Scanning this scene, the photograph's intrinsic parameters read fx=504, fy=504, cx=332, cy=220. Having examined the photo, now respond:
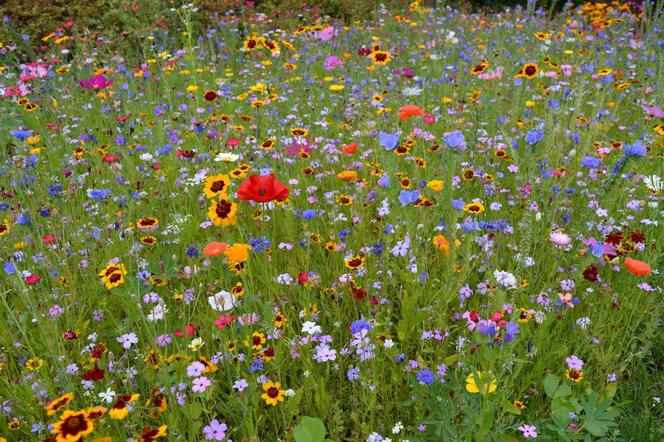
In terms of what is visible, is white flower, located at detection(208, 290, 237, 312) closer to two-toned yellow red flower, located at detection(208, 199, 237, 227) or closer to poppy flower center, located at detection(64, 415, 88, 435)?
two-toned yellow red flower, located at detection(208, 199, 237, 227)

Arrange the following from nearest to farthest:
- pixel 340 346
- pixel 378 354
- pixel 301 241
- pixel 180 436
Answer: pixel 180 436 < pixel 378 354 < pixel 340 346 < pixel 301 241

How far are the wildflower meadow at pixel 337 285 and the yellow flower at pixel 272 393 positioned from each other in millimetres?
11

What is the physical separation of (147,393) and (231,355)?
0.33 metres

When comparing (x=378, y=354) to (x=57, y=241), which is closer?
(x=378, y=354)

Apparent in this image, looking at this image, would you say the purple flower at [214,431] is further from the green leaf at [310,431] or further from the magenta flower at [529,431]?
the magenta flower at [529,431]

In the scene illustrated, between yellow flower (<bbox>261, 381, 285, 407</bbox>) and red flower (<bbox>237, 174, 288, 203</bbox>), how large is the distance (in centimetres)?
59

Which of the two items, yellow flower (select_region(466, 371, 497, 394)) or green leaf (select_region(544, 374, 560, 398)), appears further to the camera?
green leaf (select_region(544, 374, 560, 398))

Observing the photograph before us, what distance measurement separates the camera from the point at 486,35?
6301mm

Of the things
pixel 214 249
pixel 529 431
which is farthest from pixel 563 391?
pixel 214 249

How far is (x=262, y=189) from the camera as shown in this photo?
1699mm

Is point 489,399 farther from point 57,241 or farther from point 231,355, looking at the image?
point 57,241

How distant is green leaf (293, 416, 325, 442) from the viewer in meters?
1.41

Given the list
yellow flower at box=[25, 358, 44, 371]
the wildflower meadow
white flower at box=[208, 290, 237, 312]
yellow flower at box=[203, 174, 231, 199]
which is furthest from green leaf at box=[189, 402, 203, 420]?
yellow flower at box=[203, 174, 231, 199]

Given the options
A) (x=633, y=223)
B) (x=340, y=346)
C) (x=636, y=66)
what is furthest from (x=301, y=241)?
(x=636, y=66)
